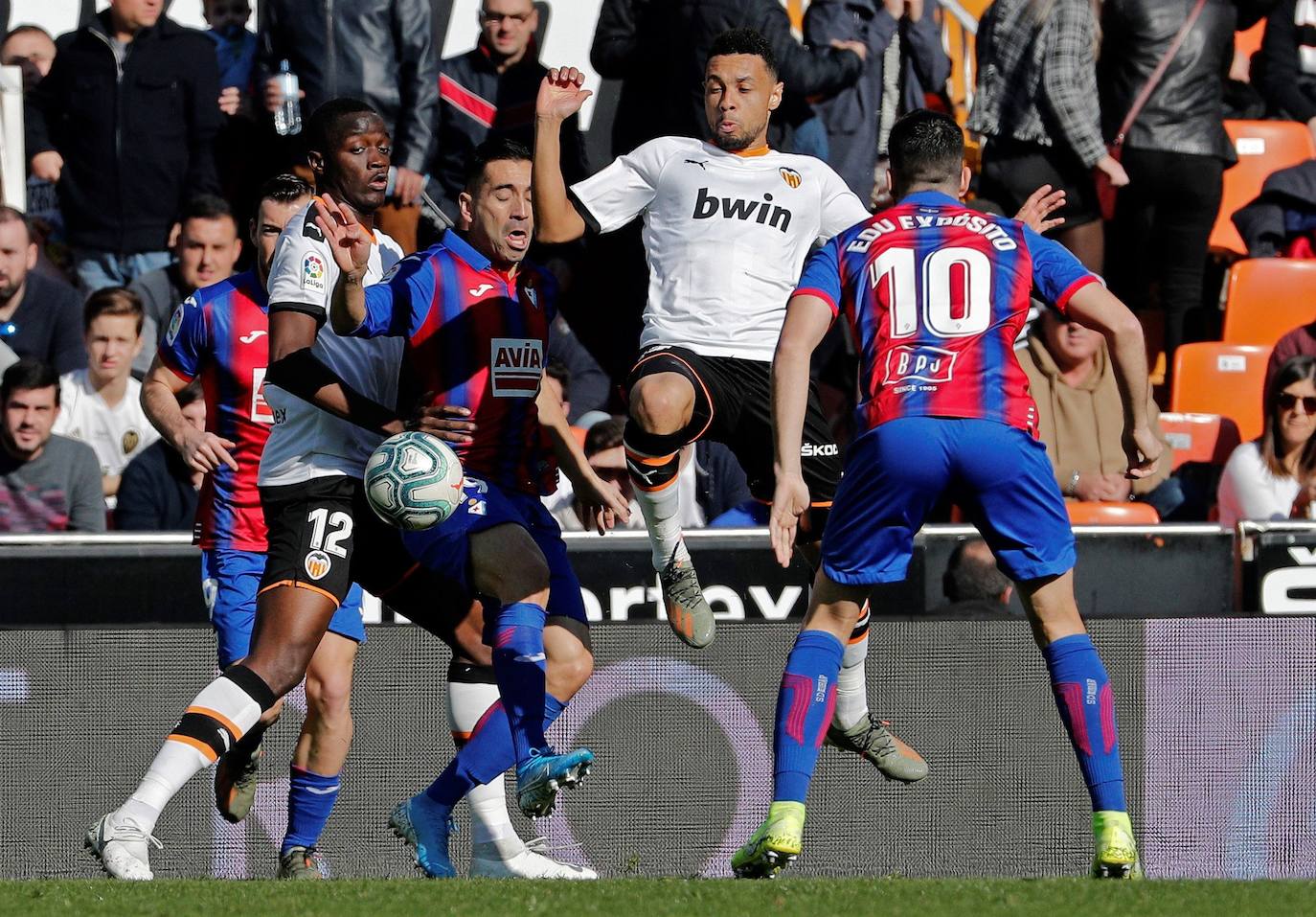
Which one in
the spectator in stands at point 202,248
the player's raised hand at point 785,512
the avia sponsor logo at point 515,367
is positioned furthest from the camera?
the spectator in stands at point 202,248

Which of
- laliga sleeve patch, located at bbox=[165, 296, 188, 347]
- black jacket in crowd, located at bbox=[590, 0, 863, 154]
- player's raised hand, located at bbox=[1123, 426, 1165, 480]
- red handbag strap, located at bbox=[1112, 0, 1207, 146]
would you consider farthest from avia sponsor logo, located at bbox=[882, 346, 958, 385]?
red handbag strap, located at bbox=[1112, 0, 1207, 146]

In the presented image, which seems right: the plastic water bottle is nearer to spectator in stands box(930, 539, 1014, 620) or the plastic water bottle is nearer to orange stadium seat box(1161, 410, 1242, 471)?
spectator in stands box(930, 539, 1014, 620)

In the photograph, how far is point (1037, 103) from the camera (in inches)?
398

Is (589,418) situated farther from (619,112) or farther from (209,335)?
(209,335)

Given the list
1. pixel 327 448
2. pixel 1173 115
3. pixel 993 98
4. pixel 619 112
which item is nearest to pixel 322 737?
pixel 327 448

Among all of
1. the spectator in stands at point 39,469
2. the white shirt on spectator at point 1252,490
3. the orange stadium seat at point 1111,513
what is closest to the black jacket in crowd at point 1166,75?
the white shirt on spectator at point 1252,490

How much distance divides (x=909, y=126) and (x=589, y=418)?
4042 mm

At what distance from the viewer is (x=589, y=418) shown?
9.68 m

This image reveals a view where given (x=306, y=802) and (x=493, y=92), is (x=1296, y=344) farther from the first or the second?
(x=306, y=802)

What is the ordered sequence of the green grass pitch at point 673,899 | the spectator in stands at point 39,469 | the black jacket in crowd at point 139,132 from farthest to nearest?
the black jacket in crowd at point 139,132, the spectator in stands at point 39,469, the green grass pitch at point 673,899

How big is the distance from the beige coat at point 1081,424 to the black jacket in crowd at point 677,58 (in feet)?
5.93

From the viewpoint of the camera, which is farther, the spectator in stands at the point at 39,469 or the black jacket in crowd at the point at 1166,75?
the black jacket in crowd at the point at 1166,75

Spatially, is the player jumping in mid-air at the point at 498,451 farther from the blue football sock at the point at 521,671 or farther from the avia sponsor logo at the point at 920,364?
the avia sponsor logo at the point at 920,364

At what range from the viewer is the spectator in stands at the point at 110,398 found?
927 centimetres
